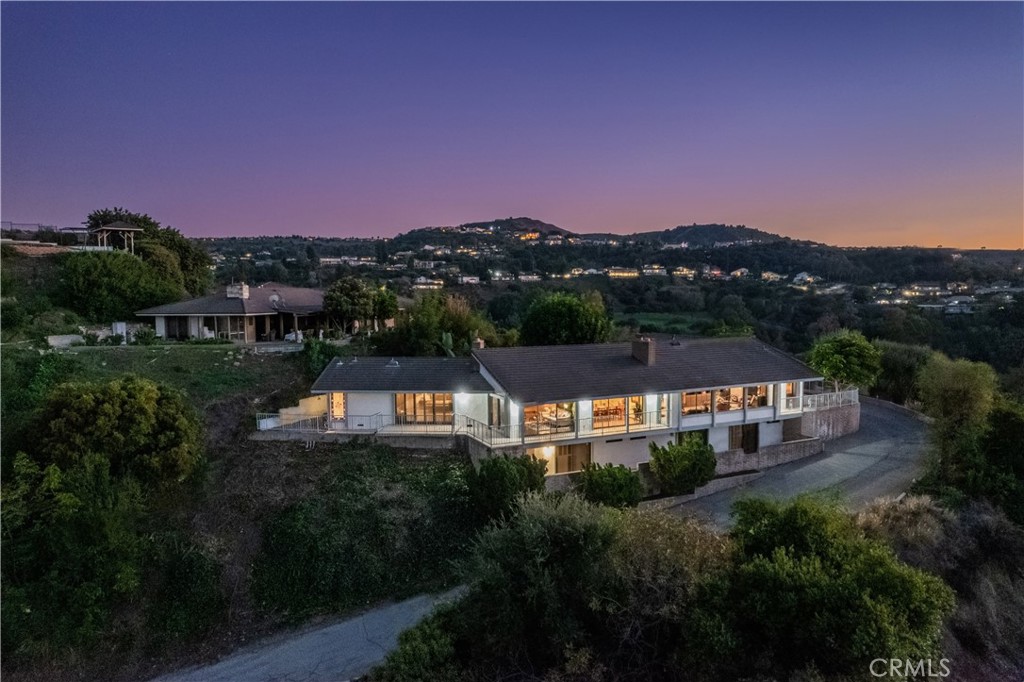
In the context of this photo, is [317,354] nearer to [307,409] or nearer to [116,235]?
[307,409]

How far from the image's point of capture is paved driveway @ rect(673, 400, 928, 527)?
2052 centimetres

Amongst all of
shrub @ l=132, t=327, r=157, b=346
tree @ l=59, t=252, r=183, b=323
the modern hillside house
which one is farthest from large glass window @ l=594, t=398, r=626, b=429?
tree @ l=59, t=252, r=183, b=323

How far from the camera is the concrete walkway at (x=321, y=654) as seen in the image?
14.3 metres

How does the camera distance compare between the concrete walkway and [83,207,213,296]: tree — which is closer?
the concrete walkway

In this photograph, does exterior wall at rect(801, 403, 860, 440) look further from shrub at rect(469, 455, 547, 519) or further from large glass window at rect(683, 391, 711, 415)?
shrub at rect(469, 455, 547, 519)

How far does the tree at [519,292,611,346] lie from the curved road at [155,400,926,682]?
11.8m

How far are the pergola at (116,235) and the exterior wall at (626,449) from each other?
41374mm

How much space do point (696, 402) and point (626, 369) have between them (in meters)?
3.24

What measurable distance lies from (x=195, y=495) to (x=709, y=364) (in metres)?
20.8

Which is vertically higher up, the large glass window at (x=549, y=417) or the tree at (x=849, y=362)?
the tree at (x=849, y=362)

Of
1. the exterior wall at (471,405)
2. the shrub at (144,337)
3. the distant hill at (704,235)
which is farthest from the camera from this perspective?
the distant hill at (704,235)

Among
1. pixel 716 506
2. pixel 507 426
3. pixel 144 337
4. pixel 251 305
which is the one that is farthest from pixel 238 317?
pixel 716 506

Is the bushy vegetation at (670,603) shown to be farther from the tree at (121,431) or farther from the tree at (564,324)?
the tree at (564,324)

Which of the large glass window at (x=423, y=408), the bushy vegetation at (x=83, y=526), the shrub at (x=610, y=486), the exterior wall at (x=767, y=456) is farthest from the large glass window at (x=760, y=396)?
the bushy vegetation at (x=83, y=526)
